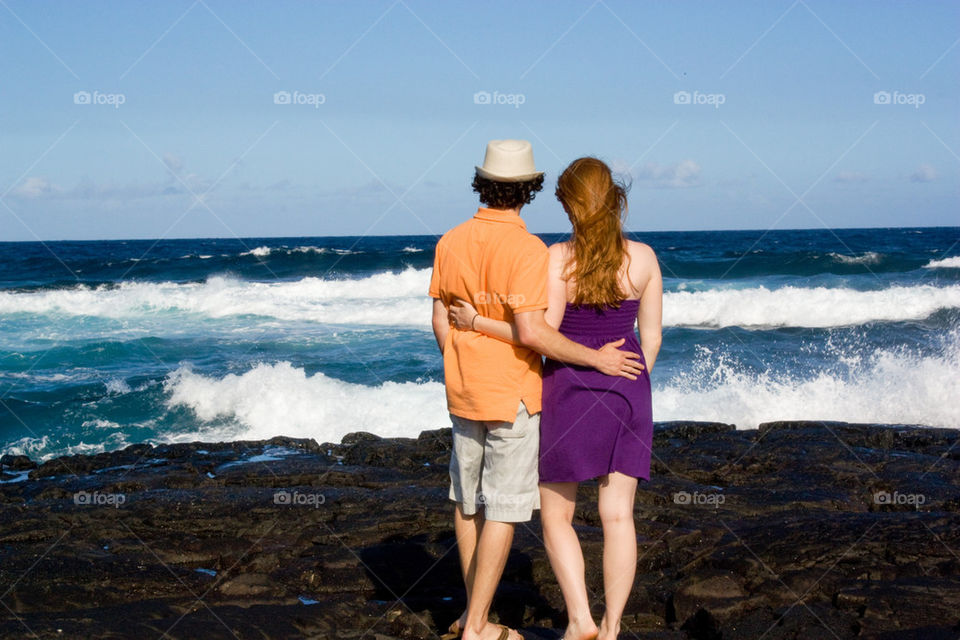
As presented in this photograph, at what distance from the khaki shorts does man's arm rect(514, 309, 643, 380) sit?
27 cm

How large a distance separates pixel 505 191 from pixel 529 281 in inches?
14.7

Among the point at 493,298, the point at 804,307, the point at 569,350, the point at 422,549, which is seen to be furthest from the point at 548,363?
the point at 804,307

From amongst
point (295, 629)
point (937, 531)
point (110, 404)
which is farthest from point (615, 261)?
point (110, 404)

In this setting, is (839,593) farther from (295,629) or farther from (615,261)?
(295,629)

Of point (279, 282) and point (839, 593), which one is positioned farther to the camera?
point (279, 282)

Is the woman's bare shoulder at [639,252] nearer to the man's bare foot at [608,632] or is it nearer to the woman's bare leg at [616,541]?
the woman's bare leg at [616,541]

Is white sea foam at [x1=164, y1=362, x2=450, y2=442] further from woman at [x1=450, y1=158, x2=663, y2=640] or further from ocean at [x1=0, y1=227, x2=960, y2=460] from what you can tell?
woman at [x1=450, y1=158, x2=663, y2=640]

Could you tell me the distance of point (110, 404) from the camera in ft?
42.6

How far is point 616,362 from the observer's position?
11.4ft

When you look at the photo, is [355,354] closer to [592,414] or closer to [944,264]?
[592,414]

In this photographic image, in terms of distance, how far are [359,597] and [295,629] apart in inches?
27.0

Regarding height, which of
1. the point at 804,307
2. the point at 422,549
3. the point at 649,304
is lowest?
Result: the point at 422,549

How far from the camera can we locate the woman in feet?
11.2

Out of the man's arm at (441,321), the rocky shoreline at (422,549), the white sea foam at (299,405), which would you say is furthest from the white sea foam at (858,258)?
the man's arm at (441,321)
